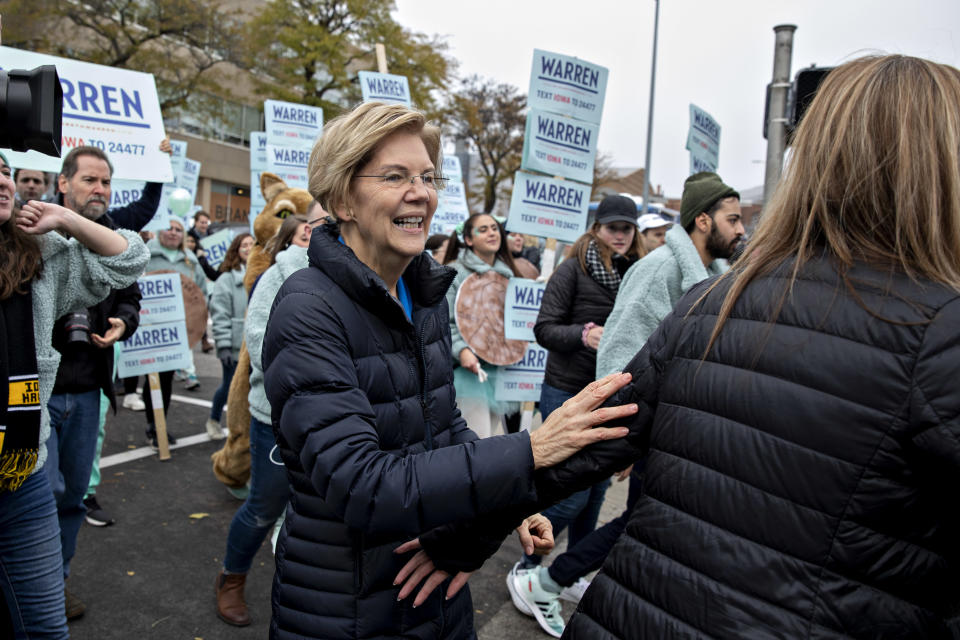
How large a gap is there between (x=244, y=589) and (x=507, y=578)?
140cm

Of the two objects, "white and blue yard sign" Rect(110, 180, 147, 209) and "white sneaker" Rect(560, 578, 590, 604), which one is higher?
"white and blue yard sign" Rect(110, 180, 147, 209)

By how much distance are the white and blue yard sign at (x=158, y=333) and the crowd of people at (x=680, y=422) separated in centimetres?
373

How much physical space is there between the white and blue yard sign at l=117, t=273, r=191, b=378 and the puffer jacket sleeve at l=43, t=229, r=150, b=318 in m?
3.27

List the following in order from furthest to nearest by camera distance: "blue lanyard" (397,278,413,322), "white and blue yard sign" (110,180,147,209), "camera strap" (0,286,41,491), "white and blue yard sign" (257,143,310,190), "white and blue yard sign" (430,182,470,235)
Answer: "white and blue yard sign" (430,182,470,235) < "white and blue yard sign" (257,143,310,190) < "white and blue yard sign" (110,180,147,209) < "camera strap" (0,286,41,491) < "blue lanyard" (397,278,413,322)

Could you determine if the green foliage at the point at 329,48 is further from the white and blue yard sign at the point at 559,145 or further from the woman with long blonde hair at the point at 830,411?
the woman with long blonde hair at the point at 830,411

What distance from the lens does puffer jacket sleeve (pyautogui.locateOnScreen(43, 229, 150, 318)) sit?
249 cm

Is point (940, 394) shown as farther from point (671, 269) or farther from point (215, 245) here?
point (215, 245)

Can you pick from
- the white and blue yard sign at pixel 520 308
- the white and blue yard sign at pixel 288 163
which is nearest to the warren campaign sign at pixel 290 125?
the white and blue yard sign at pixel 288 163

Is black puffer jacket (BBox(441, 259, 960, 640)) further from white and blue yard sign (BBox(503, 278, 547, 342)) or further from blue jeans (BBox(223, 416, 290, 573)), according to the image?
white and blue yard sign (BBox(503, 278, 547, 342))

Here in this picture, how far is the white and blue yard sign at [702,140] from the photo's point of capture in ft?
23.0

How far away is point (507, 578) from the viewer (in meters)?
3.91

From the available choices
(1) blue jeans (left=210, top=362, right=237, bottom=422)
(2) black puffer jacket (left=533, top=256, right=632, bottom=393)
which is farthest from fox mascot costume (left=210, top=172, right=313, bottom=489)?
(1) blue jeans (left=210, top=362, right=237, bottom=422)

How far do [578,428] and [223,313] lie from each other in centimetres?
557

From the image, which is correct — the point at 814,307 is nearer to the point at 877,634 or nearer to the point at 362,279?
the point at 877,634
